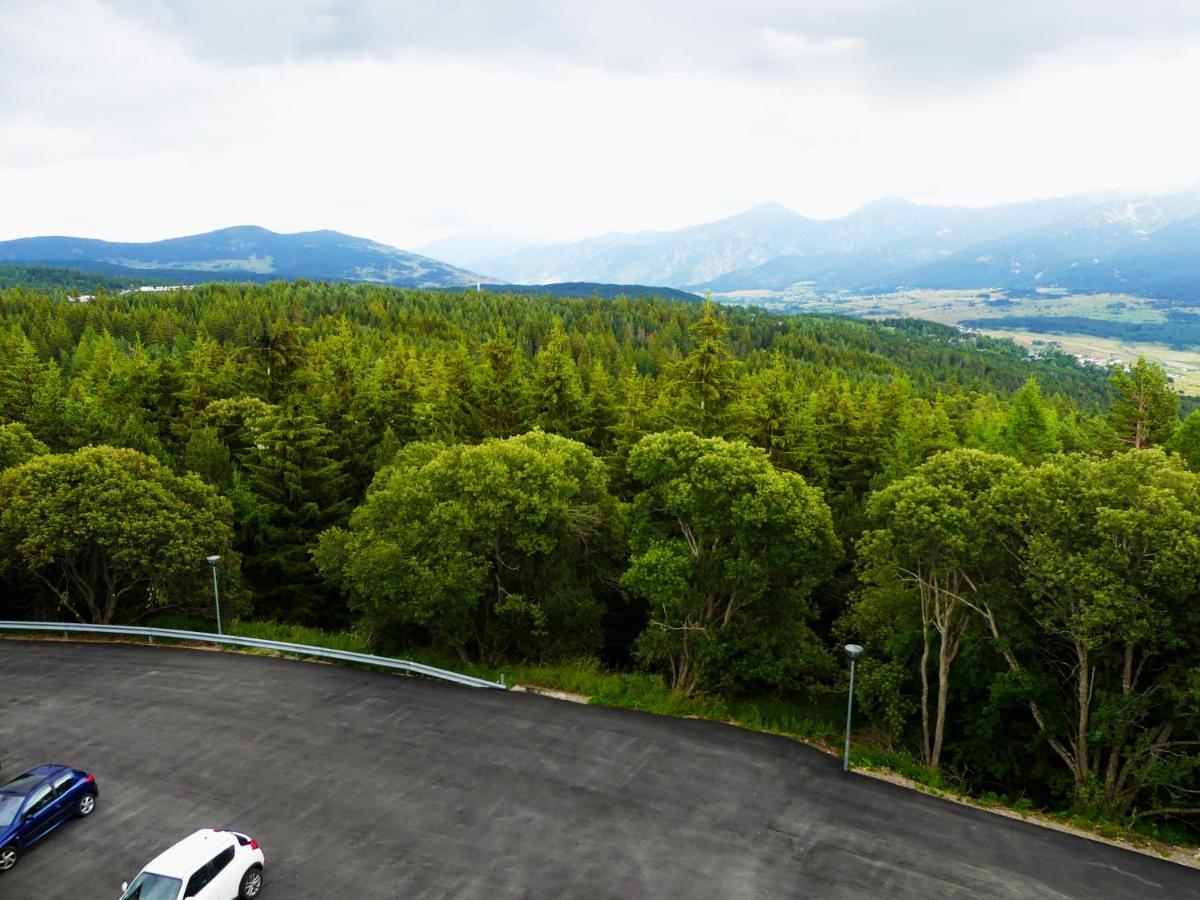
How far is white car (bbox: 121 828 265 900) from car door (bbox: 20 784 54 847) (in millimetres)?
2513

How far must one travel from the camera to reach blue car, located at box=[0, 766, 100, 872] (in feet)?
48.0

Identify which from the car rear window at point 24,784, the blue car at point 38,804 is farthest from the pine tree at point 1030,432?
the car rear window at point 24,784

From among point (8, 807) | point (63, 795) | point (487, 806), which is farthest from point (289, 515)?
point (487, 806)

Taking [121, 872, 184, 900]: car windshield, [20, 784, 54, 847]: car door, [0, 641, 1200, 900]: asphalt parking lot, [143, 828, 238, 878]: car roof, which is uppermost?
[143, 828, 238, 878]: car roof

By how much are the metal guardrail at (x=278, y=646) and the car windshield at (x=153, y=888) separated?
1089 centimetres

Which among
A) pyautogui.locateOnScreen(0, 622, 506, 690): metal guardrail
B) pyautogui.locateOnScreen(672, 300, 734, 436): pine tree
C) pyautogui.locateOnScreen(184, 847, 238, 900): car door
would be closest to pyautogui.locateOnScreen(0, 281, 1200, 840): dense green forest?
pyautogui.locateOnScreen(672, 300, 734, 436): pine tree

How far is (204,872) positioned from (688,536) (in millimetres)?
17589

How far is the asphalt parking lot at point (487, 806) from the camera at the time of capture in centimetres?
1473

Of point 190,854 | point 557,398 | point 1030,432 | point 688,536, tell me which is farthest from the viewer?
point 557,398

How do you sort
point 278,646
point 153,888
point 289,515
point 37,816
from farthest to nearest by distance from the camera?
point 289,515 → point 278,646 → point 37,816 → point 153,888

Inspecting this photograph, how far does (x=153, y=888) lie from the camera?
12.6 m

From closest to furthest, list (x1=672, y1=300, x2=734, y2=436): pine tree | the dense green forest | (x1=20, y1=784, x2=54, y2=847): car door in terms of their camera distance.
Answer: (x1=20, y1=784, x2=54, y2=847): car door
the dense green forest
(x1=672, y1=300, x2=734, y2=436): pine tree

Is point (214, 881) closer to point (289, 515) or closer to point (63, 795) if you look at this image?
point (63, 795)

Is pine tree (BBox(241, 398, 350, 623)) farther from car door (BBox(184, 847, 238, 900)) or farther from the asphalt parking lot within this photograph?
car door (BBox(184, 847, 238, 900))
